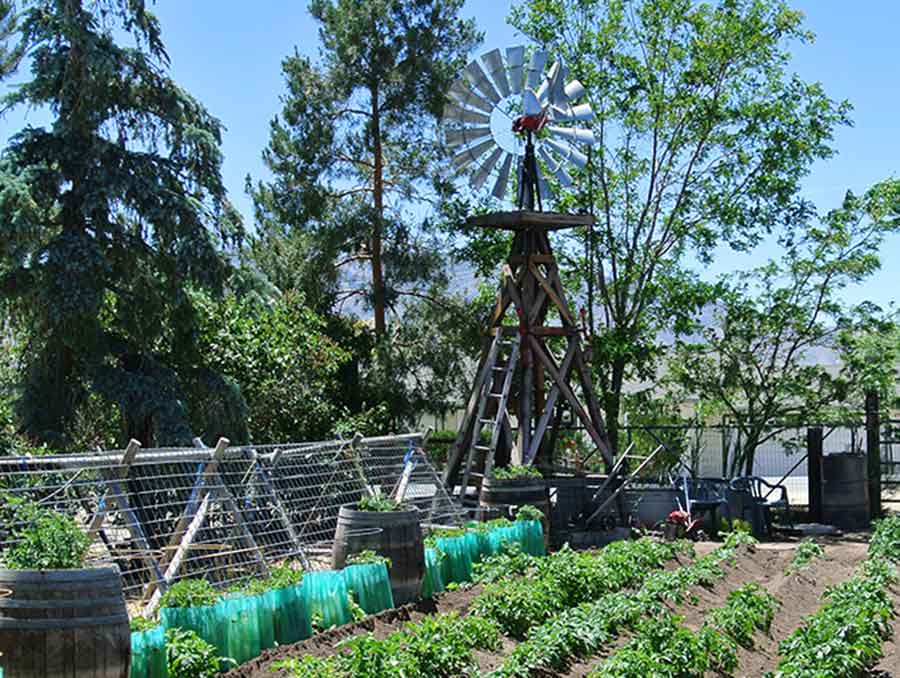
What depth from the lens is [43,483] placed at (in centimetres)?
973

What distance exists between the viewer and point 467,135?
1902 cm

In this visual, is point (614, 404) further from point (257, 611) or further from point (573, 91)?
point (257, 611)

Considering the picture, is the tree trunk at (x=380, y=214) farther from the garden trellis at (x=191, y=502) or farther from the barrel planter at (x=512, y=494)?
the garden trellis at (x=191, y=502)

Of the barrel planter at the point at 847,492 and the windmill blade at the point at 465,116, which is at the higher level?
the windmill blade at the point at 465,116

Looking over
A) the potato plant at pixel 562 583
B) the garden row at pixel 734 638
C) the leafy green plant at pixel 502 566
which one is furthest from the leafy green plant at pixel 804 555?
the leafy green plant at pixel 502 566

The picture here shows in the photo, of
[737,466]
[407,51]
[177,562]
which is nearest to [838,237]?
[737,466]

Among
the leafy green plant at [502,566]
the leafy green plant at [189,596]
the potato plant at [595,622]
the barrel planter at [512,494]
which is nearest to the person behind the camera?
the leafy green plant at [189,596]

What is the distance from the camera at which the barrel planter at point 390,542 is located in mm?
10367

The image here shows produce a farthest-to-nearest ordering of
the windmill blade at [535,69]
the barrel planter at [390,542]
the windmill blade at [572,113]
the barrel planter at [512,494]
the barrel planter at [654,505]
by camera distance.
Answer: the windmill blade at [572,113], the windmill blade at [535,69], the barrel planter at [654,505], the barrel planter at [512,494], the barrel planter at [390,542]

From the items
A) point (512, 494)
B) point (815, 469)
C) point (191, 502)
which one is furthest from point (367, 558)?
point (815, 469)

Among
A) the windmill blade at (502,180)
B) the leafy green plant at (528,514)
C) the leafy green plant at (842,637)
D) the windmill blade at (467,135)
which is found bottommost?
the leafy green plant at (842,637)

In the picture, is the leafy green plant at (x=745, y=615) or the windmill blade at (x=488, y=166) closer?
the leafy green plant at (x=745, y=615)

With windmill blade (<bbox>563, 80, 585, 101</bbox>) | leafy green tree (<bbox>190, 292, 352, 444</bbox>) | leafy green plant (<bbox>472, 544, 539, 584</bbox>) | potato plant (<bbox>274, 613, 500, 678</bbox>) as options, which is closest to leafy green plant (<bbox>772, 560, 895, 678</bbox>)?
potato plant (<bbox>274, 613, 500, 678</bbox>)

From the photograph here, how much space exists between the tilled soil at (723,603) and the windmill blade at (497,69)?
766cm
